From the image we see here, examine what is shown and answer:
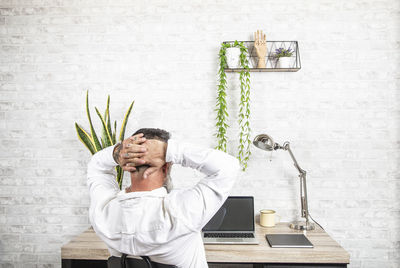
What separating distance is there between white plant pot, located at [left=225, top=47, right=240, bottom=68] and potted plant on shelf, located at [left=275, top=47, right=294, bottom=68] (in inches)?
12.6

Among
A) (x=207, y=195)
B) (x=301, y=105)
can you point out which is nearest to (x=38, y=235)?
(x=207, y=195)

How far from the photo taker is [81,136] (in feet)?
7.43

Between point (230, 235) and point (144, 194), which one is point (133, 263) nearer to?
point (144, 194)

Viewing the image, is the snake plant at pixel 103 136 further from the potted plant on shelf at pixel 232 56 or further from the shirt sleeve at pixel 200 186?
the shirt sleeve at pixel 200 186

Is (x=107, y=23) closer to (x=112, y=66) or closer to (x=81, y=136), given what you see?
(x=112, y=66)

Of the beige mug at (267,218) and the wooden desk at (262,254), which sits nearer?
the wooden desk at (262,254)

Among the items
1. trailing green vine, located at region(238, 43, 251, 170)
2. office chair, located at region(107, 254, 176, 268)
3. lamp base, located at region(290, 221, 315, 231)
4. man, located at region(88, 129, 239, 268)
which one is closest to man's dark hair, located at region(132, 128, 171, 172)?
man, located at region(88, 129, 239, 268)

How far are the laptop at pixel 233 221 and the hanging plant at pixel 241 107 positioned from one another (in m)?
0.31

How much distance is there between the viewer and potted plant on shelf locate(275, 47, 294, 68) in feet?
7.44

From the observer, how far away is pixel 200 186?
3.64 feet

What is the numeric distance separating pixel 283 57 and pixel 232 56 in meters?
0.39

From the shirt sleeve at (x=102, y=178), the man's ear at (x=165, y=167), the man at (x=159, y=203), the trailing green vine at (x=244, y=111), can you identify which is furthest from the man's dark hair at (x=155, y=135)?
the trailing green vine at (x=244, y=111)

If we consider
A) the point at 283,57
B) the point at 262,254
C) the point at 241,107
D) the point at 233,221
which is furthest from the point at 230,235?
the point at 283,57

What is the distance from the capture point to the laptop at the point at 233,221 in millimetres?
2084
